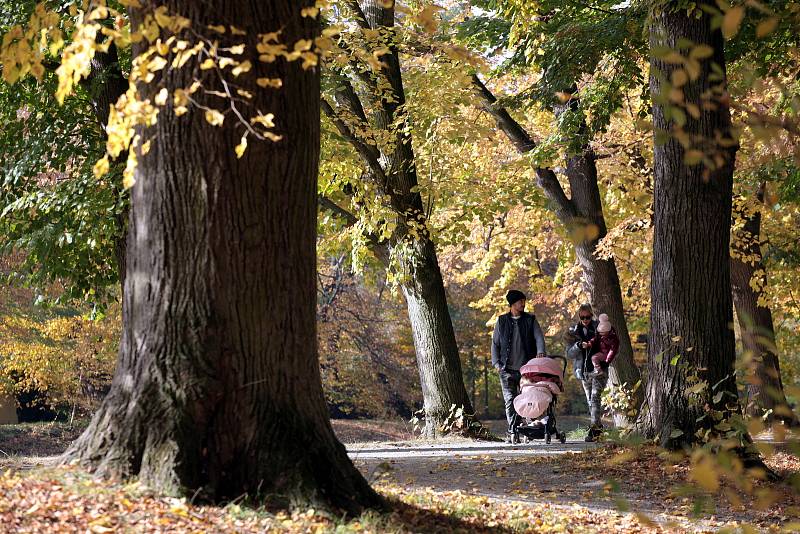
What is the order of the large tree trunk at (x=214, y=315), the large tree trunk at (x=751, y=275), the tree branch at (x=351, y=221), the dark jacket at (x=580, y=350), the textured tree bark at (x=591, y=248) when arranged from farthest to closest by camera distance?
the textured tree bark at (x=591, y=248), the large tree trunk at (x=751, y=275), the tree branch at (x=351, y=221), the dark jacket at (x=580, y=350), the large tree trunk at (x=214, y=315)

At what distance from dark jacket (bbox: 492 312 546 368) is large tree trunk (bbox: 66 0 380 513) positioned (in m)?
8.19

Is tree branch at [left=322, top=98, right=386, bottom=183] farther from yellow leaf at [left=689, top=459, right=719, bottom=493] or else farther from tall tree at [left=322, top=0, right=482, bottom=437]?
yellow leaf at [left=689, top=459, right=719, bottom=493]

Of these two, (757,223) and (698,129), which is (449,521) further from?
(757,223)

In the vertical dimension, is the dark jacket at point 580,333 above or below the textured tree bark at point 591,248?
below

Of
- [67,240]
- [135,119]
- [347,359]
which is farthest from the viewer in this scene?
[347,359]

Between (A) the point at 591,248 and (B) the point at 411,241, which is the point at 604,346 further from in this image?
(A) the point at 591,248

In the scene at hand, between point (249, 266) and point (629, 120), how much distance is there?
17.4 meters

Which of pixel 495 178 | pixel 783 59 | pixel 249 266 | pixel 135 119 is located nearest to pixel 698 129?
pixel 783 59

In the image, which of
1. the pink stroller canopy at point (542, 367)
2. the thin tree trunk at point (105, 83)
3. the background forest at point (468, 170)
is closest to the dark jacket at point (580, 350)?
the pink stroller canopy at point (542, 367)

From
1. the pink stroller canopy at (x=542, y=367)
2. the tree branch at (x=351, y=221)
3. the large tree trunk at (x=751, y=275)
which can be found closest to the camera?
the pink stroller canopy at (x=542, y=367)

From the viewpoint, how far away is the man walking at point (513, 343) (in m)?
13.9

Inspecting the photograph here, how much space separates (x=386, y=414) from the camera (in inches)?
1300

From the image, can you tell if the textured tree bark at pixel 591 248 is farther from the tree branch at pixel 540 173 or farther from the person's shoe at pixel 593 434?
the person's shoe at pixel 593 434

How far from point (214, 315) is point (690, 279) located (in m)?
5.98
